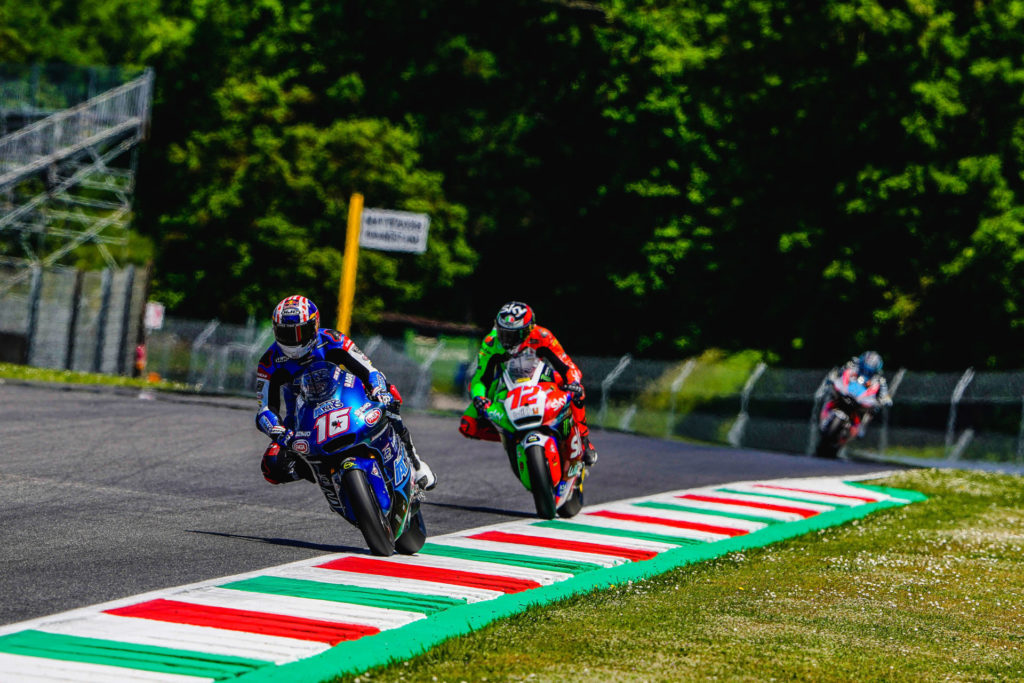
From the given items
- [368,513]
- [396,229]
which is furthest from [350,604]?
[396,229]

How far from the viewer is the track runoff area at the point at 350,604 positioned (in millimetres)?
6527

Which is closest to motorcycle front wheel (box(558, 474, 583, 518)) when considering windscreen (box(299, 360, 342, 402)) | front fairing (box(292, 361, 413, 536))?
front fairing (box(292, 361, 413, 536))

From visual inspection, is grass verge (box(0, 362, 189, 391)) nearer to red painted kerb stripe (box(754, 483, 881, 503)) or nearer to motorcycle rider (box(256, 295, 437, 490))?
red painted kerb stripe (box(754, 483, 881, 503))

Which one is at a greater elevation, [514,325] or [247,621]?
[514,325]

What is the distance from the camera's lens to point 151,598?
7.90m

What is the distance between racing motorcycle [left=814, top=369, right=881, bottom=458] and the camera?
24.2m

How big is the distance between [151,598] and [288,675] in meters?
1.73

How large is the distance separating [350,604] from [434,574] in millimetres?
1281

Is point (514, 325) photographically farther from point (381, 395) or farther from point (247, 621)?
point (247, 621)

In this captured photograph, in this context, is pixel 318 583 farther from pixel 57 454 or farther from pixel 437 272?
pixel 437 272

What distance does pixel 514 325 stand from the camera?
39.6 feet

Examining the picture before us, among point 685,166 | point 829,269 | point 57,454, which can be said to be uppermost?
point 685,166

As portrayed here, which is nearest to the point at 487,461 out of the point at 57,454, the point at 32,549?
the point at 57,454

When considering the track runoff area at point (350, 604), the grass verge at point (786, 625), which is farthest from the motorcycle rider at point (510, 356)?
the grass verge at point (786, 625)
